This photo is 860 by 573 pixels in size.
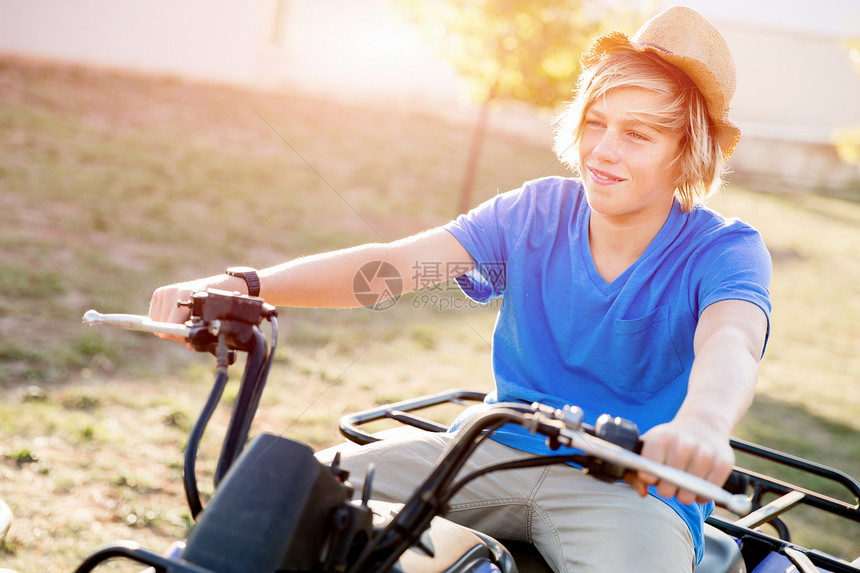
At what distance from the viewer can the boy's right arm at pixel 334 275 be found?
165 centimetres

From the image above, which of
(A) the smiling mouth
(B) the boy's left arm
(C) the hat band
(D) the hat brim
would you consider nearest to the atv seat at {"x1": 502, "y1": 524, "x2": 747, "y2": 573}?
(B) the boy's left arm

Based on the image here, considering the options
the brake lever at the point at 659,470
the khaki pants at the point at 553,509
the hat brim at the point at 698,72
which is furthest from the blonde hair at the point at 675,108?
the brake lever at the point at 659,470

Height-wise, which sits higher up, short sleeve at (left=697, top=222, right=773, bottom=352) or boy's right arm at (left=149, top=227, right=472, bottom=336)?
short sleeve at (left=697, top=222, right=773, bottom=352)

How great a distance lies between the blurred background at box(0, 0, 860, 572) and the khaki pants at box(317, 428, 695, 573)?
157 centimetres

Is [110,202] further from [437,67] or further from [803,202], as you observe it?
[803,202]

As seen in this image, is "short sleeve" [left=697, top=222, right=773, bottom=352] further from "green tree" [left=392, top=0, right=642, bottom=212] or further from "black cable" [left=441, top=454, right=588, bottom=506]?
"green tree" [left=392, top=0, right=642, bottom=212]

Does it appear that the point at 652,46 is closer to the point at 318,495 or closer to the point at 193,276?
the point at 318,495

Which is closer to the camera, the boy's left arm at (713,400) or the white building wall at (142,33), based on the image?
the boy's left arm at (713,400)

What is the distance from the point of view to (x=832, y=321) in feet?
30.7

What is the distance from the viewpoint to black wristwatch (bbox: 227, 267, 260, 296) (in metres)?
1.78

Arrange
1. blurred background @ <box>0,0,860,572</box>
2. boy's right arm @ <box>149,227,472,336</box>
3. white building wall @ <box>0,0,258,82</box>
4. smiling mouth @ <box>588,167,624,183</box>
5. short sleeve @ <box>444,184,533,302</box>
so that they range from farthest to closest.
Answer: white building wall @ <box>0,0,258,82</box> < blurred background @ <box>0,0,860,572</box> < short sleeve @ <box>444,184,533,302</box> < smiling mouth @ <box>588,167,624,183</box> < boy's right arm @ <box>149,227,472,336</box>

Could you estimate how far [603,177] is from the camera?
2.03 m

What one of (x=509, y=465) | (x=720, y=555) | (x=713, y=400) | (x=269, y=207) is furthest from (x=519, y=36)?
(x=509, y=465)

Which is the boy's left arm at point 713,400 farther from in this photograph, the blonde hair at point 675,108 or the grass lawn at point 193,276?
the grass lawn at point 193,276
